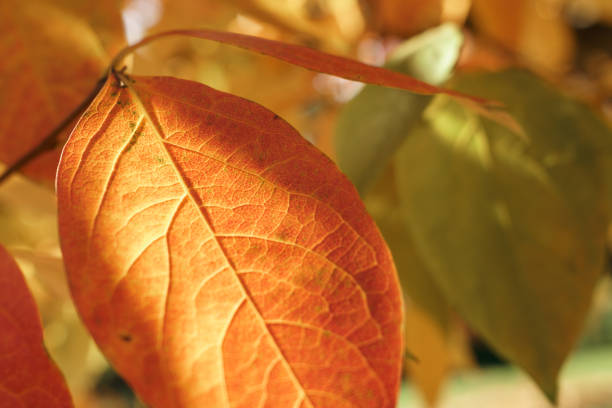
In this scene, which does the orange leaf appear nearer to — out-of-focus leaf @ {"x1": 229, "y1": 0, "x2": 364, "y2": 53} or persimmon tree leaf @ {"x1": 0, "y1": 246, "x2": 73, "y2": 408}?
persimmon tree leaf @ {"x1": 0, "y1": 246, "x2": 73, "y2": 408}

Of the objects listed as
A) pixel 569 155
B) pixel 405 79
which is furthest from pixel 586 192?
pixel 405 79

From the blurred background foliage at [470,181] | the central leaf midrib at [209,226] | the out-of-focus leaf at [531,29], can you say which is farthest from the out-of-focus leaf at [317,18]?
Answer: the central leaf midrib at [209,226]

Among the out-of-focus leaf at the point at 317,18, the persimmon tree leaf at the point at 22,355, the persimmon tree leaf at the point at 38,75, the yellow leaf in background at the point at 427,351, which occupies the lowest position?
the persimmon tree leaf at the point at 22,355

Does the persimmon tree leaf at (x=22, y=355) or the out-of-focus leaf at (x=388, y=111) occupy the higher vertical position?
the out-of-focus leaf at (x=388, y=111)

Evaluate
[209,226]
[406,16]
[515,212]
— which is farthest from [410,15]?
[209,226]

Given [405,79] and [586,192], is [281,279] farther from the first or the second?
[586,192]

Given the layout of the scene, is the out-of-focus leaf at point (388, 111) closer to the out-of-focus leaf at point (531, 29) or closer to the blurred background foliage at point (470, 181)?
the blurred background foliage at point (470, 181)

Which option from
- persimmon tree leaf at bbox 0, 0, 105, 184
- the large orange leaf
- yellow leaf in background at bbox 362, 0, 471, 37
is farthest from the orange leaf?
yellow leaf in background at bbox 362, 0, 471, 37
